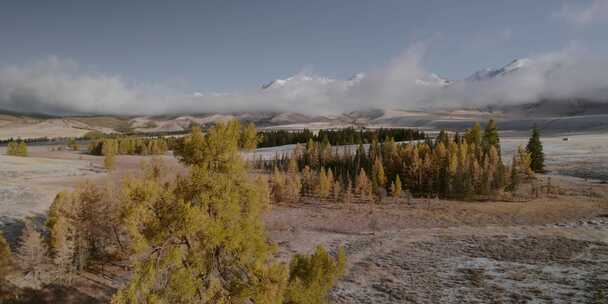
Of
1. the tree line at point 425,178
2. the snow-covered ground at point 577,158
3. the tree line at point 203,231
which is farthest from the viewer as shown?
the snow-covered ground at point 577,158

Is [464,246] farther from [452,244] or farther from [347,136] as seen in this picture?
[347,136]

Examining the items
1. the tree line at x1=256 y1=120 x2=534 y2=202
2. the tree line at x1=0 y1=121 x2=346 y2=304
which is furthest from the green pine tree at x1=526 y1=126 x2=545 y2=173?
the tree line at x1=0 y1=121 x2=346 y2=304

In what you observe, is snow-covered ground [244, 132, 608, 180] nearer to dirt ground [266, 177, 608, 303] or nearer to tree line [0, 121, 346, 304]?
dirt ground [266, 177, 608, 303]

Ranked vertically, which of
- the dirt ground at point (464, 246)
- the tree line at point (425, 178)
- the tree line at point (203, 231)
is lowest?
the dirt ground at point (464, 246)

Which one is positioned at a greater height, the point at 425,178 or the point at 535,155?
the point at 535,155

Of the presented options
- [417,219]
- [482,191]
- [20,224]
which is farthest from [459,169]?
[20,224]

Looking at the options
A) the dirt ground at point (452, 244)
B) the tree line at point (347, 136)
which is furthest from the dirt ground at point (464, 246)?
the tree line at point (347, 136)

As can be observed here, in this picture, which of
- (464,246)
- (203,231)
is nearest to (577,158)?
(464,246)

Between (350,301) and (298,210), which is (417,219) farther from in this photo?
(350,301)

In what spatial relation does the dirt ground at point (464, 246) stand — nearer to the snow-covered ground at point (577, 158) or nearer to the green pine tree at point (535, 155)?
the snow-covered ground at point (577, 158)
